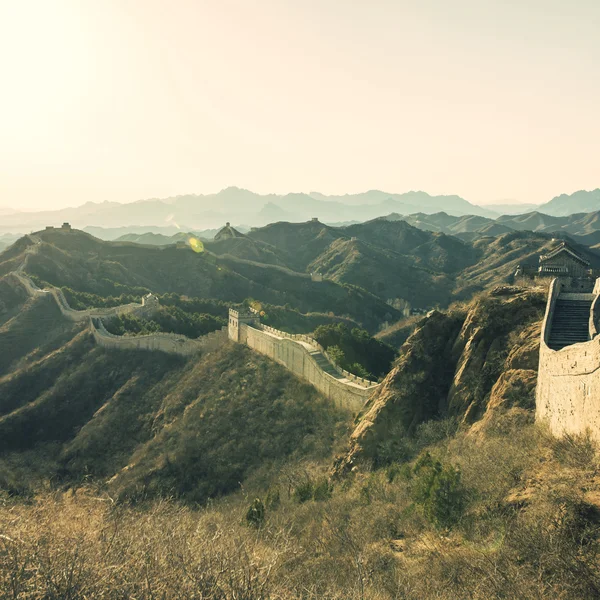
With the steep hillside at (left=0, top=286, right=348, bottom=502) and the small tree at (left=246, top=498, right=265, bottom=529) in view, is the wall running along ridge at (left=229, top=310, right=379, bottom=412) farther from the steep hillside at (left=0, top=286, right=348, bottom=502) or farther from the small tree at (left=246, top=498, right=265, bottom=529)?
the small tree at (left=246, top=498, right=265, bottom=529)

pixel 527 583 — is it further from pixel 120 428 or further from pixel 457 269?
pixel 457 269

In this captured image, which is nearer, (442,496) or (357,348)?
(442,496)

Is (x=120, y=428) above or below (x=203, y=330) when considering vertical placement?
below

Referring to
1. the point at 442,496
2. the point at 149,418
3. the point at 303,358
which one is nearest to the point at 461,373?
the point at 442,496

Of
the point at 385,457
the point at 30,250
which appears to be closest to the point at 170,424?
the point at 385,457

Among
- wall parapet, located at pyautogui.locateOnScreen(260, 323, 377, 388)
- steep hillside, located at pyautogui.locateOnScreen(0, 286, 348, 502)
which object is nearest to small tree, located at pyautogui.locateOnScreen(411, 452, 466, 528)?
steep hillside, located at pyautogui.locateOnScreen(0, 286, 348, 502)

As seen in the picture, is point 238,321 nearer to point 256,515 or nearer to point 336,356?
point 336,356

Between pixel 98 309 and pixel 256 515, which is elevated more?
pixel 98 309

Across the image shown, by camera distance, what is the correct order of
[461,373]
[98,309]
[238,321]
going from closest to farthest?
1. [461,373]
2. [238,321]
3. [98,309]
